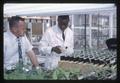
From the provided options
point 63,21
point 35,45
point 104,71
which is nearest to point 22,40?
point 35,45

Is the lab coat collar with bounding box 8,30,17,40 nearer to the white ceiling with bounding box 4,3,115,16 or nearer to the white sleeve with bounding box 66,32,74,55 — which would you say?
the white ceiling with bounding box 4,3,115,16

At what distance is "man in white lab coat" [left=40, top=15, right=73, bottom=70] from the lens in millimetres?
7312

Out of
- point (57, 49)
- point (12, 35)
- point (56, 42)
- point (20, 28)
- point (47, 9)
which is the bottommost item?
point (57, 49)

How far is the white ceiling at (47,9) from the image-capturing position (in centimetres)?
731

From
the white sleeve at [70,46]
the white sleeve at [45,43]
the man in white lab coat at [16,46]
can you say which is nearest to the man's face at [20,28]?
the man in white lab coat at [16,46]

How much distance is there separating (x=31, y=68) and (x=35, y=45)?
1.20ft

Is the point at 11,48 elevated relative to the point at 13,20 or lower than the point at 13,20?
lower

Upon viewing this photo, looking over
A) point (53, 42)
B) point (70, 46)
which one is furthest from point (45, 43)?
point (70, 46)

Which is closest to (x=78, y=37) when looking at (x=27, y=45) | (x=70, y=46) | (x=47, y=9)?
(x=70, y=46)

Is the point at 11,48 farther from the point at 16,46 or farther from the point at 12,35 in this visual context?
the point at 12,35

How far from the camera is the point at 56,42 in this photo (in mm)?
7344

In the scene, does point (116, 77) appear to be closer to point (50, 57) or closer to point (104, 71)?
point (104, 71)

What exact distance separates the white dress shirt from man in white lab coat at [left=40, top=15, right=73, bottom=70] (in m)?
0.27

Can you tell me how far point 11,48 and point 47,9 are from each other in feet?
2.73
